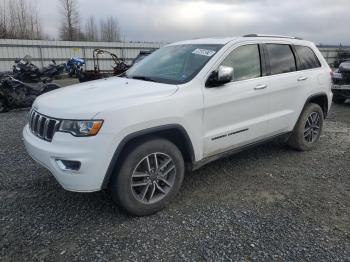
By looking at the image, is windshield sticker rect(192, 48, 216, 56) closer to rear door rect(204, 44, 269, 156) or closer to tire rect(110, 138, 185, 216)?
rear door rect(204, 44, 269, 156)

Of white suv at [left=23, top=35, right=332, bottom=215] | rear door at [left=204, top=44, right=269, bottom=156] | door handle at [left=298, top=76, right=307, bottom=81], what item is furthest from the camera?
door handle at [left=298, top=76, right=307, bottom=81]

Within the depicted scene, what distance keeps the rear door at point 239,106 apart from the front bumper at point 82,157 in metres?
1.23

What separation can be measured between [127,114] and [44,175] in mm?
2070

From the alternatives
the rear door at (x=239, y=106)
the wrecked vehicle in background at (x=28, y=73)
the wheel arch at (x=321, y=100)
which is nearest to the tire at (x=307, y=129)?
the wheel arch at (x=321, y=100)

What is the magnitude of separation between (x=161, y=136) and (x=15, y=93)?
7.21 metres

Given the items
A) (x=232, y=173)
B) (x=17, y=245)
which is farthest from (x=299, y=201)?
(x=17, y=245)

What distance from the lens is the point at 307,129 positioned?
525 cm

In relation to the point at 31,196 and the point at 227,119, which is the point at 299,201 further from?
the point at 31,196

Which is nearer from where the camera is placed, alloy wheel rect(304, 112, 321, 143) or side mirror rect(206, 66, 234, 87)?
side mirror rect(206, 66, 234, 87)

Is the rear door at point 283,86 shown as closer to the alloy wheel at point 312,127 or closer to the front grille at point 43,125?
the alloy wheel at point 312,127

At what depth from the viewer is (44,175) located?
14.4 ft

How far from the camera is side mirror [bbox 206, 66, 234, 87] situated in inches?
138

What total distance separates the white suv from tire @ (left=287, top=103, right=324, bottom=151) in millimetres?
267

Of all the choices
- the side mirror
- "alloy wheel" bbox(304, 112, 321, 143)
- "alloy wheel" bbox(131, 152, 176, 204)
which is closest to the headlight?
"alloy wheel" bbox(131, 152, 176, 204)
